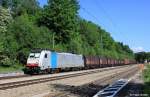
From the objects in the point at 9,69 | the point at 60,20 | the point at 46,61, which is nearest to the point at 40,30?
the point at 9,69

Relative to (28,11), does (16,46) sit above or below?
below

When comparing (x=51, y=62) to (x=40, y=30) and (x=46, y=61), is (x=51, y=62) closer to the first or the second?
(x=46, y=61)

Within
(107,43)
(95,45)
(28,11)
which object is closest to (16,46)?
(28,11)

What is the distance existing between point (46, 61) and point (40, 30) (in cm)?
2639

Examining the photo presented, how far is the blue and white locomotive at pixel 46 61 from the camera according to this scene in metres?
46.8

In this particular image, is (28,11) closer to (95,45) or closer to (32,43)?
(95,45)

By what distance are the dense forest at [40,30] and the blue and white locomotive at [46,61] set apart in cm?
663

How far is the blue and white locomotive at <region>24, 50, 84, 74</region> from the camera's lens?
154ft

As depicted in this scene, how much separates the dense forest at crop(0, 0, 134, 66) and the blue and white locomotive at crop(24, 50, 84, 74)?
663cm

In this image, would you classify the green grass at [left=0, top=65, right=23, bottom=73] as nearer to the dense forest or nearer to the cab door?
the dense forest

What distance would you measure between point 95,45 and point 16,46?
8136 cm

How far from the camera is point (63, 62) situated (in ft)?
188

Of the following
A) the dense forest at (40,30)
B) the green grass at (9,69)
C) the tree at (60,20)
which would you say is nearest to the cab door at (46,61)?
the green grass at (9,69)

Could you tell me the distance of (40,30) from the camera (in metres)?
74.2
